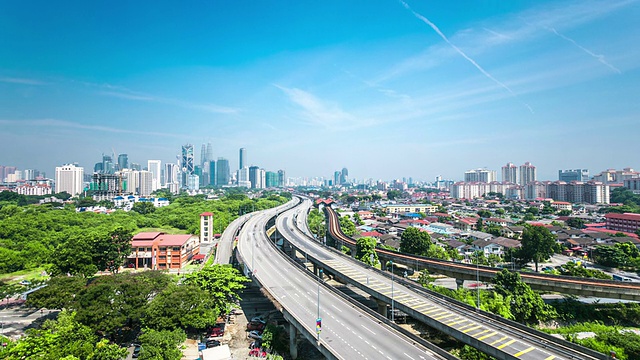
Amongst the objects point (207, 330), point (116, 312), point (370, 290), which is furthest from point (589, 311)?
point (116, 312)

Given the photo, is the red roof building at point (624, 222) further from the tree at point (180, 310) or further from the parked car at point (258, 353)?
the tree at point (180, 310)

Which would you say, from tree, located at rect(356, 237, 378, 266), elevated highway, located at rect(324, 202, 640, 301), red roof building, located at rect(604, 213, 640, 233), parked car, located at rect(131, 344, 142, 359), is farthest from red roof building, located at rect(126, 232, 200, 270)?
red roof building, located at rect(604, 213, 640, 233)

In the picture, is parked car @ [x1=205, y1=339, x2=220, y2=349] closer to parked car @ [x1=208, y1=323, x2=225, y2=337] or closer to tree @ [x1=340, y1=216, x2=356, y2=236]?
parked car @ [x1=208, y1=323, x2=225, y2=337]

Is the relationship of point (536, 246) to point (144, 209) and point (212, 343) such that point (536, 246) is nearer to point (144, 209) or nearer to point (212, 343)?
point (212, 343)

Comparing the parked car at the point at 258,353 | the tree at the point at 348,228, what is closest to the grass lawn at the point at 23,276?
the parked car at the point at 258,353

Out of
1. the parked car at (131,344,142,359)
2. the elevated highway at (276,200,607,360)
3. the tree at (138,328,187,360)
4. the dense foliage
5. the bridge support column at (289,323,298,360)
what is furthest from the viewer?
the dense foliage

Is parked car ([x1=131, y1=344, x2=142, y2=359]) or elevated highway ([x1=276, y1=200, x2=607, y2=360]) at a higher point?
elevated highway ([x1=276, y1=200, x2=607, y2=360])
